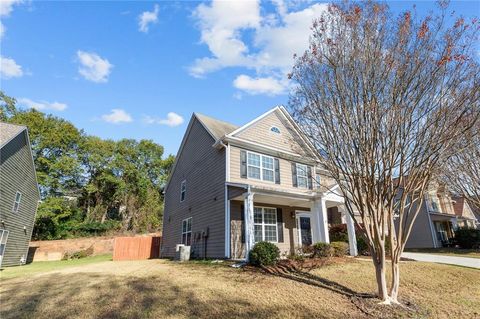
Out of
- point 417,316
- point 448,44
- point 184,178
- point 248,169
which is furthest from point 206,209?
point 448,44

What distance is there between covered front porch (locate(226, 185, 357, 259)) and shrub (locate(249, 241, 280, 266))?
0.90 meters

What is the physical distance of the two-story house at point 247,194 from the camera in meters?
12.3

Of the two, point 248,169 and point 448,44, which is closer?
point 448,44

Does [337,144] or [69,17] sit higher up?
[69,17]

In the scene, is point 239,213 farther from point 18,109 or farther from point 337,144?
point 18,109

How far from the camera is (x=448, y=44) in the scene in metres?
5.37

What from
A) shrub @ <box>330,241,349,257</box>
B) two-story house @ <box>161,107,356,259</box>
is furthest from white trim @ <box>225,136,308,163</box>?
shrub @ <box>330,241,349,257</box>

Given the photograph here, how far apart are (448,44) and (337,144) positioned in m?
2.89

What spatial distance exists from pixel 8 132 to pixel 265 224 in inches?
635

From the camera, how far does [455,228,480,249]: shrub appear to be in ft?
66.2

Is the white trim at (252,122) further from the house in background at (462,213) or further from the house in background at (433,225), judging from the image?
the house in background at (462,213)

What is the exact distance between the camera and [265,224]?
13.5 m

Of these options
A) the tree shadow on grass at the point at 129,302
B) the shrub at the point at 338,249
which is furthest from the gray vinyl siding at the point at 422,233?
the tree shadow on grass at the point at 129,302

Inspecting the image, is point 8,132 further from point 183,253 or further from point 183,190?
point 183,253
